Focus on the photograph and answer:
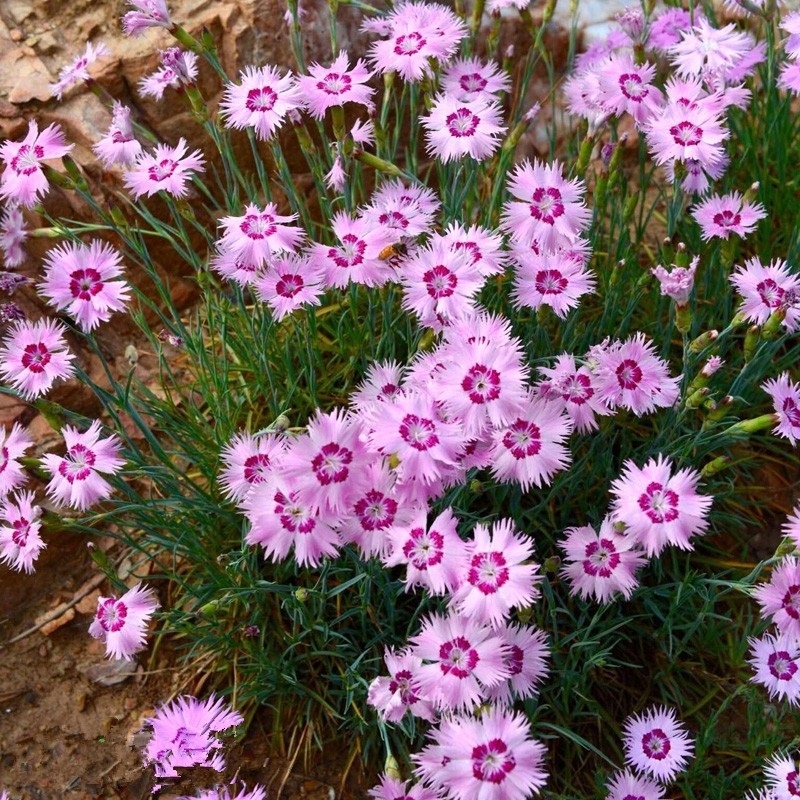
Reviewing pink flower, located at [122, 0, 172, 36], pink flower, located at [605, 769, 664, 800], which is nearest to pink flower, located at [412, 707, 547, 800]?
pink flower, located at [605, 769, 664, 800]

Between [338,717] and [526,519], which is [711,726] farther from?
[338,717]

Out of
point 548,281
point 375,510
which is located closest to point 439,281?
point 548,281

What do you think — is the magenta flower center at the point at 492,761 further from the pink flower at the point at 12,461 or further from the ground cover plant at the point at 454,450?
the pink flower at the point at 12,461

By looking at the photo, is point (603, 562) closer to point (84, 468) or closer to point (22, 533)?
point (84, 468)

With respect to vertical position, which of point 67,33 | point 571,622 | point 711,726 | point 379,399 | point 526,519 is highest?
point 67,33

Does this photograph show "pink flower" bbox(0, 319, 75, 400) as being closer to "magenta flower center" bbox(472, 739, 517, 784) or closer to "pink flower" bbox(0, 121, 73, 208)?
"pink flower" bbox(0, 121, 73, 208)

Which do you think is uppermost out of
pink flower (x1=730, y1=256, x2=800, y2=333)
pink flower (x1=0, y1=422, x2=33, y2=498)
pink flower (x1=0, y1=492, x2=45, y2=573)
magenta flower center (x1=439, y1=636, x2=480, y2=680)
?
pink flower (x1=730, y1=256, x2=800, y2=333)

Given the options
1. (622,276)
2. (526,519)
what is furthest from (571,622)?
(622,276)
